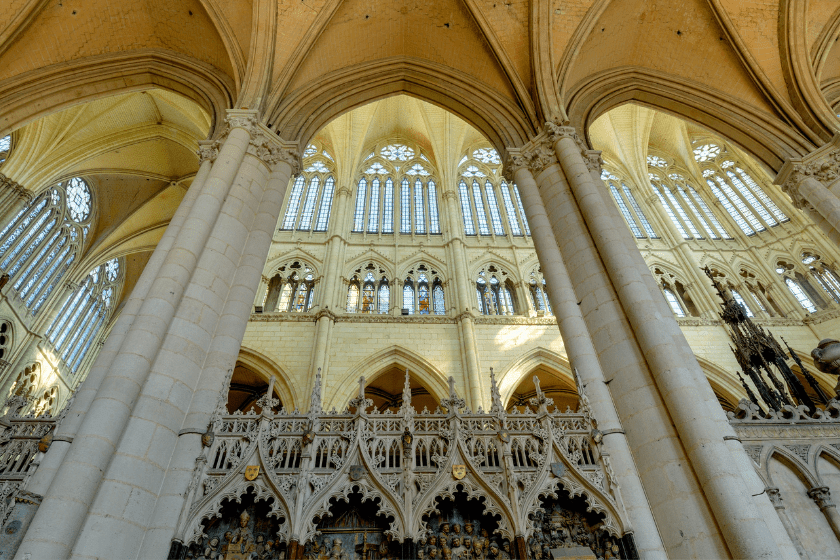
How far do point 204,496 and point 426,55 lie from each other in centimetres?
944

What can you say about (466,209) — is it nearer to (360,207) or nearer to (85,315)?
(360,207)

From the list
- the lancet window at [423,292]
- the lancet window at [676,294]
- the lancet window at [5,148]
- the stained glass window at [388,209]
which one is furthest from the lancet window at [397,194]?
the lancet window at [5,148]

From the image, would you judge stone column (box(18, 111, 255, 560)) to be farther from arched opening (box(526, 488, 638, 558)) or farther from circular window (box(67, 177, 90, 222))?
circular window (box(67, 177, 90, 222))

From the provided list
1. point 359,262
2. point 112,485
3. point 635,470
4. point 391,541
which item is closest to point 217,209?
point 112,485

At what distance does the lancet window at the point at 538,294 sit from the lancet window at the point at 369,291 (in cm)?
459

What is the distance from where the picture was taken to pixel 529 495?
4.70 metres

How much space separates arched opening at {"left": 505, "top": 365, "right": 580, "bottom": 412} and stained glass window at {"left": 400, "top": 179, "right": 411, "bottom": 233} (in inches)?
259

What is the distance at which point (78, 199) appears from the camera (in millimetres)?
15820

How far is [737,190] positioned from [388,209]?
13.5 metres

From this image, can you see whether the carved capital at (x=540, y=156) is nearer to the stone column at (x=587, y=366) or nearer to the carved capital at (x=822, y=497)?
the stone column at (x=587, y=366)

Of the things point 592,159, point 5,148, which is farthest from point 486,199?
point 5,148

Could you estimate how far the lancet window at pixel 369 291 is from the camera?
14.9 m

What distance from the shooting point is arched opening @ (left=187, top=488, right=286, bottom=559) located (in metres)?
4.47

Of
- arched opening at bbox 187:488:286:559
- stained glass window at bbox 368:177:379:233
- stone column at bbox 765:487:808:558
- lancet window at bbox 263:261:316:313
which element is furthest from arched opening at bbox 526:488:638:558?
stained glass window at bbox 368:177:379:233
